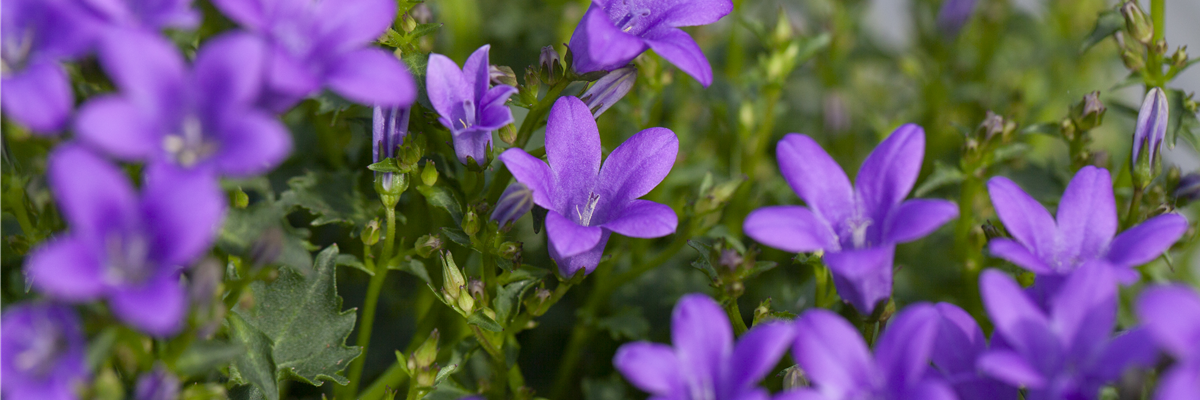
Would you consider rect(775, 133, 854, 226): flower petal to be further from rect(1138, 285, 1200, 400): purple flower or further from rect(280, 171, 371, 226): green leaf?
rect(280, 171, 371, 226): green leaf

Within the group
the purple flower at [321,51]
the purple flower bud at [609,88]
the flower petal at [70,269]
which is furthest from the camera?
the purple flower bud at [609,88]

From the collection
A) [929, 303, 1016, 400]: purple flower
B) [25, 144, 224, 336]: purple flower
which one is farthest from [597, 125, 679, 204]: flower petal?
[25, 144, 224, 336]: purple flower

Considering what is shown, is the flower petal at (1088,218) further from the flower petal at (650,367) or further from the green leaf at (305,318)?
the green leaf at (305,318)

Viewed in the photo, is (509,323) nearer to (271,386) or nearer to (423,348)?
(423,348)

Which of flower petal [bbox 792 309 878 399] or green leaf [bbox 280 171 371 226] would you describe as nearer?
flower petal [bbox 792 309 878 399]

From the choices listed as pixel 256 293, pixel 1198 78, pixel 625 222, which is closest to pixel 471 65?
pixel 625 222

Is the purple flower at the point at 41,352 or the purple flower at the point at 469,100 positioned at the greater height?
the purple flower at the point at 469,100

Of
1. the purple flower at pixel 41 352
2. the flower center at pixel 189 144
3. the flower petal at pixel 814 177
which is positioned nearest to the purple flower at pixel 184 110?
the flower center at pixel 189 144
